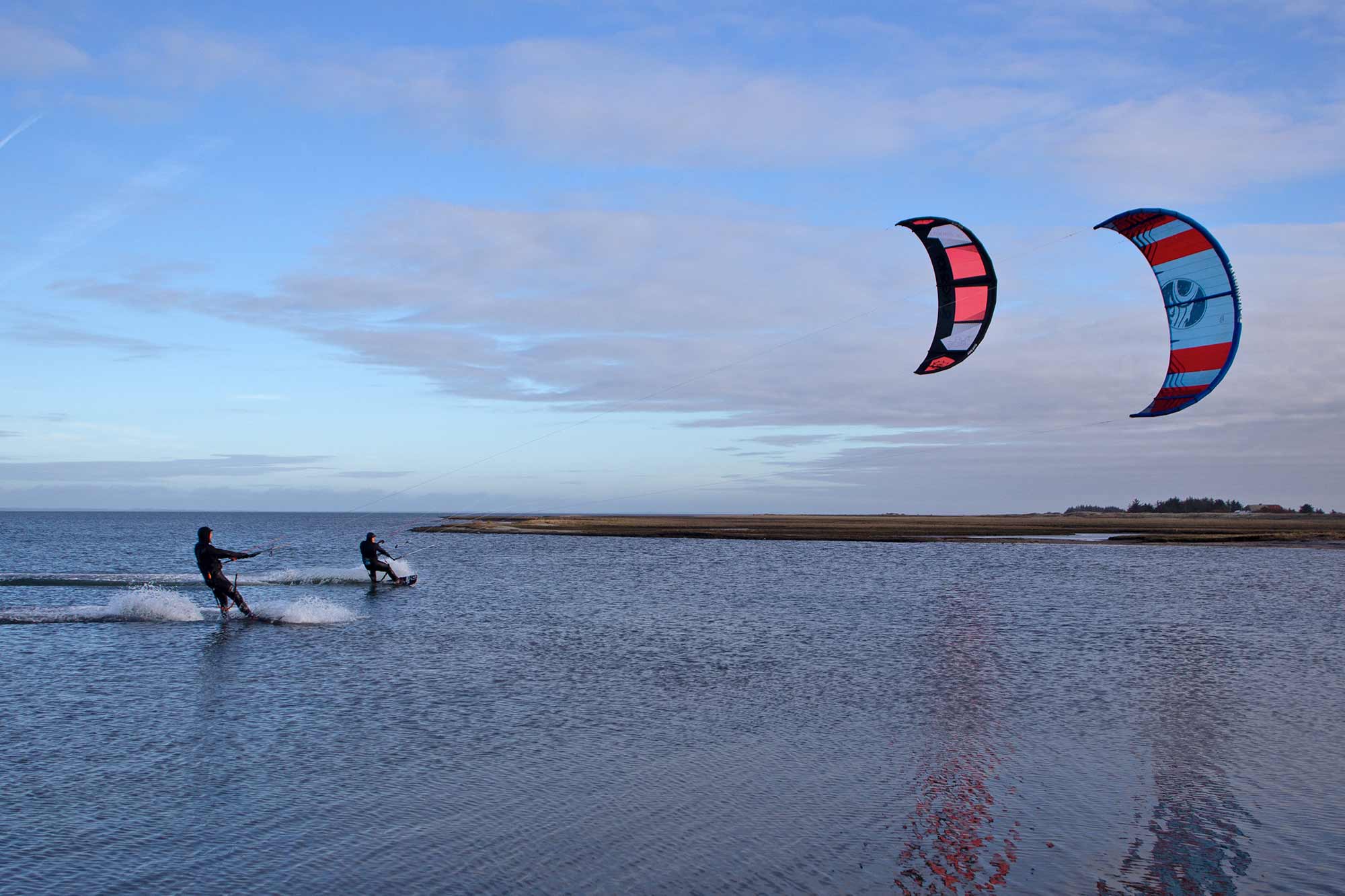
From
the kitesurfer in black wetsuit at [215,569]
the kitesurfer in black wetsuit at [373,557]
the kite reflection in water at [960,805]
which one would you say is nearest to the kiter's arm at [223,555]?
the kitesurfer in black wetsuit at [215,569]

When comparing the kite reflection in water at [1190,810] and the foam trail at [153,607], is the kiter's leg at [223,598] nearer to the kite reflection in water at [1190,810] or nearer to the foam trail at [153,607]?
the foam trail at [153,607]

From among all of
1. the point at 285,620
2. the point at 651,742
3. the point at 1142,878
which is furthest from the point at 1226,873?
the point at 285,620

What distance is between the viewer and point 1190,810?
7.14m

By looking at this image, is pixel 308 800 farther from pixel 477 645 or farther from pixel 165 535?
pixel 165 535

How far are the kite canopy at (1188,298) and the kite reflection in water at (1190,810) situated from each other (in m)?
4.81

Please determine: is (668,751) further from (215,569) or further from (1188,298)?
(215,569)

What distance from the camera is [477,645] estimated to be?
619 inches

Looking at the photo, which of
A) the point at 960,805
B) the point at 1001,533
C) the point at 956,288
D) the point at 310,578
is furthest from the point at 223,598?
the point at 1001,533

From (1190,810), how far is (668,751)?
13.4 ft

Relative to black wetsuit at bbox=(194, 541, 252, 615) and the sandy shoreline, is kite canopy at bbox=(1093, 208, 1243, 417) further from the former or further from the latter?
the sandy shoreline

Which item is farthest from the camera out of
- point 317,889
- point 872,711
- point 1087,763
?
point 872,711

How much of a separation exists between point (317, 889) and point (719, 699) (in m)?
6.23

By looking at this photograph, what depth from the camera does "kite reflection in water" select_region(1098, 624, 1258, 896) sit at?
19.0 feet

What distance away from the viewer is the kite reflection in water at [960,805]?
5.88 metres
